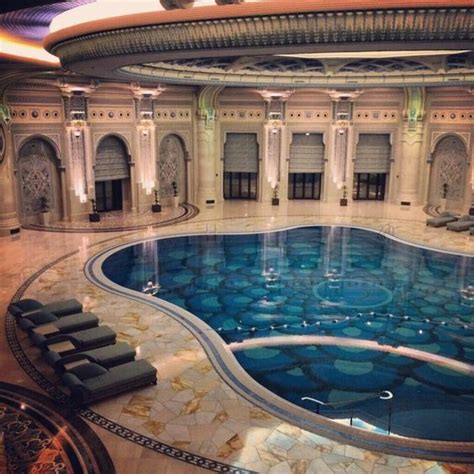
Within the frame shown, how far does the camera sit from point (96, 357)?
826 centimetres

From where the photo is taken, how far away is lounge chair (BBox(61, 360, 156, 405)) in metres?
7.36

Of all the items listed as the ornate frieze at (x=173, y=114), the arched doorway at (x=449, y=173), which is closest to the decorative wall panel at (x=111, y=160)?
the ornate frieze at (x=173, y=114)

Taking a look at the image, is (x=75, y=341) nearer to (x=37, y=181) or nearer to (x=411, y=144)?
(x=37, y=181)

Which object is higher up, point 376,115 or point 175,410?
point 376,115

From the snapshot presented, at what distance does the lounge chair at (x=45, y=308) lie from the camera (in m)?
10.1

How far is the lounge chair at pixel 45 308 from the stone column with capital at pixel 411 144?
15720 mm

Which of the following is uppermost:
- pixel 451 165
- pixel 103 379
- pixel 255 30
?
pixel 255 30

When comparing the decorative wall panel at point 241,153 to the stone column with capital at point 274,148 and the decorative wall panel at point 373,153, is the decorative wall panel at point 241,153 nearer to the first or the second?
the stone column with capital at point 274,148

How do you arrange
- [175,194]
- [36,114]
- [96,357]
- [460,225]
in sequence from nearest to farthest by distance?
Answer: 1. [96,357]
2. [36,114]
3. [460,225]
4. [175,194]

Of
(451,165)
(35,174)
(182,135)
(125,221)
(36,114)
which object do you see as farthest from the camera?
(182,135)

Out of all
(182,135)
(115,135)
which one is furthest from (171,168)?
(115,135)

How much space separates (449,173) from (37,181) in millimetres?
15713

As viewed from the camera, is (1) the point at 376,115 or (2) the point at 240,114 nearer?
(1) the point at 376,115

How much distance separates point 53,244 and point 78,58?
823cm
